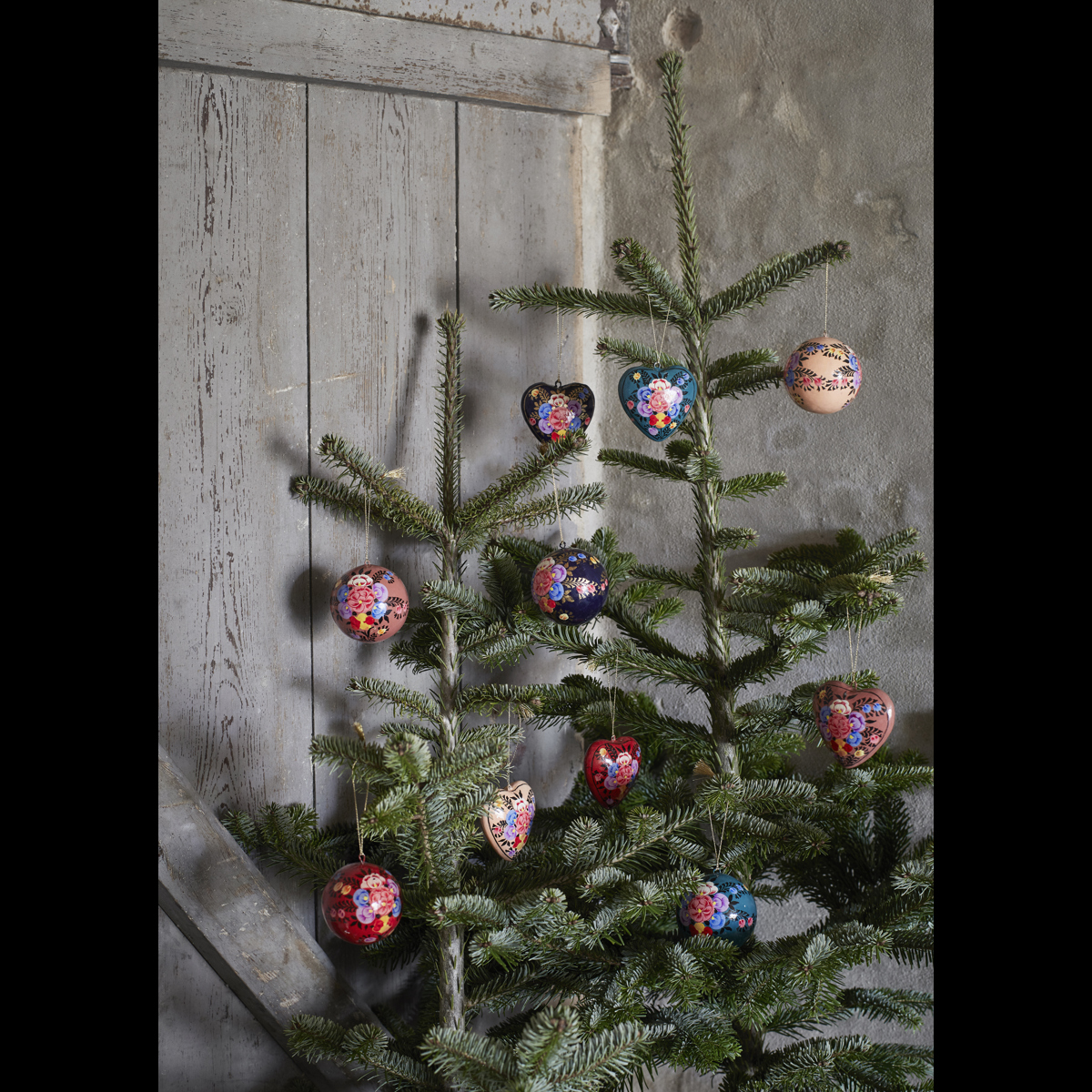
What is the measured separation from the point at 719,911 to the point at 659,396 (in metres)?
0.62

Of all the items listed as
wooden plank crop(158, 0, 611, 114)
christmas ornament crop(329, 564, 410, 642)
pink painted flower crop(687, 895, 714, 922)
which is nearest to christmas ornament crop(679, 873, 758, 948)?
pink painted flower crop(687, 895, 714, 922)

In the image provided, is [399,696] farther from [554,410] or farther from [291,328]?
[291,328]

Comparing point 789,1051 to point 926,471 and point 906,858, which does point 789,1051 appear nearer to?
point 906,858

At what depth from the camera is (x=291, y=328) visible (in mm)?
1492

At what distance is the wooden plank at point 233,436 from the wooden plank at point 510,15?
0.21 m

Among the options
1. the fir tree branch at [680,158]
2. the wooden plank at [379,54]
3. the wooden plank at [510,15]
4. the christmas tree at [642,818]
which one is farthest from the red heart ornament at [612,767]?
the wooden plank at [510,15]

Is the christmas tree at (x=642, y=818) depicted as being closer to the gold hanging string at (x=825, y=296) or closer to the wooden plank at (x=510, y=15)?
the gold hanging string at (x=825, y=296)

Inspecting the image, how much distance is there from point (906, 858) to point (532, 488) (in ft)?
2.23

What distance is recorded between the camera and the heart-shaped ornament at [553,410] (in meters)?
1.43

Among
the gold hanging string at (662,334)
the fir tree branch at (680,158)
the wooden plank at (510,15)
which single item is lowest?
the gold hanging string at (662,334)

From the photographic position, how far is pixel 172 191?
1.41 m

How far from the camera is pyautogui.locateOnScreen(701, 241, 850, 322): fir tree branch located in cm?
118
